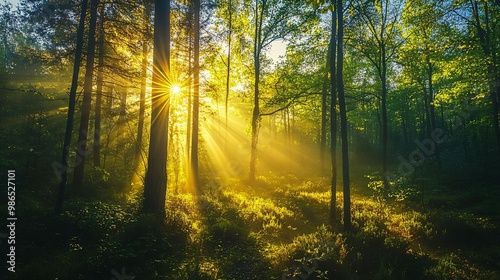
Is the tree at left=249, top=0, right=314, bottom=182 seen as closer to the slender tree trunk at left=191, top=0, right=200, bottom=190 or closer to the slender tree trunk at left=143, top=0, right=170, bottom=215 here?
the slender tree trunk at left=191, top=0, right=200, bottom=190

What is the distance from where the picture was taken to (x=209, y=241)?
26.0 ft

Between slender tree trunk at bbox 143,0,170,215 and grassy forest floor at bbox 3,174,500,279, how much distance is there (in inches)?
29.6

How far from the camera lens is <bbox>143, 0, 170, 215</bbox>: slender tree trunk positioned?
8940 millimetres

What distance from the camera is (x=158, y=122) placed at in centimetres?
920

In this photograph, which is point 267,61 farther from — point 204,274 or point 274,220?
point 204,274

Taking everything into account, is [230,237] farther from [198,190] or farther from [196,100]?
[196,100]

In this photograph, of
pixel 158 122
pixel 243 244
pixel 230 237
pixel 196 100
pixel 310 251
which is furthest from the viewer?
pixel 196 100

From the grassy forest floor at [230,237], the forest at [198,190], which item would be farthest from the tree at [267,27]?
the grassy forest floor at [230,237]

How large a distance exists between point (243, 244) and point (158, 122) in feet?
15.6

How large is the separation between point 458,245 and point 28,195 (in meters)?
14.8

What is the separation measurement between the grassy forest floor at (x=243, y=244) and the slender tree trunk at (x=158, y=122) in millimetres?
752

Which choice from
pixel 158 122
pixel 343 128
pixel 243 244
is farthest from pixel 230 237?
pixel 343 128

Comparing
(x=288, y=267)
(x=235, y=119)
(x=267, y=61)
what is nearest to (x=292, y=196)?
(x=288, y=267)

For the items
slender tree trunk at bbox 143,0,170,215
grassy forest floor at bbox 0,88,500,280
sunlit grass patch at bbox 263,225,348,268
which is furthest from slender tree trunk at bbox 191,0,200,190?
sunlit grass patch at bbox 263,225,348,268
